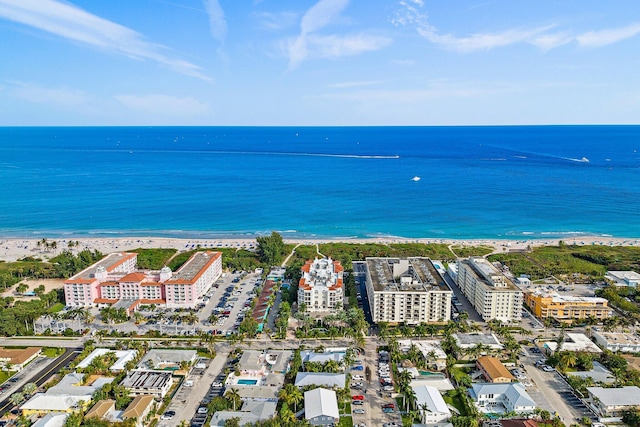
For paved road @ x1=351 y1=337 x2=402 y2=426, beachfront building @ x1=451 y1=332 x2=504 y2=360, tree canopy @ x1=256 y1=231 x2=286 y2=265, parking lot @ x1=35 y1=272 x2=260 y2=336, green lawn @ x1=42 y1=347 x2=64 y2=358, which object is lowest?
paved road @ x1=351 y1=337 x2=402 y2=426

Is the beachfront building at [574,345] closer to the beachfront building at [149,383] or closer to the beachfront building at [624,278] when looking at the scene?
the beachfront building at [624,278]

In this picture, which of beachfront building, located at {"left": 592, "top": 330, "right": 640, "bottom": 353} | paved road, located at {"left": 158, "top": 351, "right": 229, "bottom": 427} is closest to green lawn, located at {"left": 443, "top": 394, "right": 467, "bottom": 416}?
beachfront building, located at {"left": 592, "top": 330, "right": 640, "bottom": 353}

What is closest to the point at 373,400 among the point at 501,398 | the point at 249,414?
the point at 249,414

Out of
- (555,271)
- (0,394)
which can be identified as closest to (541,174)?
(555,271)

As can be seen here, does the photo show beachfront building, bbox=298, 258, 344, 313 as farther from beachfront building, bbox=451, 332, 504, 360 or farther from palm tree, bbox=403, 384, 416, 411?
palm tree, bbox=403, 384, 416, 411

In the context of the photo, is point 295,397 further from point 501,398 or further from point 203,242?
point 203,242

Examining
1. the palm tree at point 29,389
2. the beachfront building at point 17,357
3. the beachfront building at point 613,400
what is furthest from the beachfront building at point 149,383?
the beachfront building at point 613,400

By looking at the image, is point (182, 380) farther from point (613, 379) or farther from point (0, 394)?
point (613, 379)
